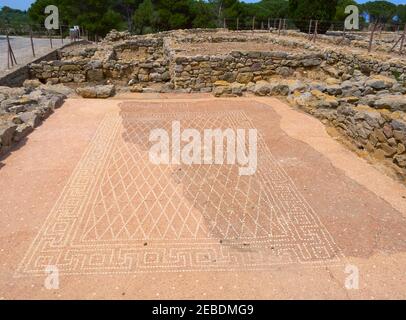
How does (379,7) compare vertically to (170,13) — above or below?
above

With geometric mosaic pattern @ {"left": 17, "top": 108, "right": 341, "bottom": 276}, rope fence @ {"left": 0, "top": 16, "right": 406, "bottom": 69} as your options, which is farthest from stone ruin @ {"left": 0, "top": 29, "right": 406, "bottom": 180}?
rope fence @ {"left": 0, "top": 16, "right": 406, "bottom": 69}

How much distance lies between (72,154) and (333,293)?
5.19 metres

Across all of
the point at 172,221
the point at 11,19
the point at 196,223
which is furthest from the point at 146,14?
the point at 196,223

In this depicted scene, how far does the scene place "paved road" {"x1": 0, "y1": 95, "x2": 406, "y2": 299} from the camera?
3.79 m

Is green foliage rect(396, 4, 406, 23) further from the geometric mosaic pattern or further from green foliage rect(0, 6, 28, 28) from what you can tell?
the geometric mosaic pattern

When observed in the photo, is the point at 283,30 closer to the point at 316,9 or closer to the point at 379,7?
the point at 316,9

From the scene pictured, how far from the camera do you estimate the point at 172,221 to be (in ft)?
15.8

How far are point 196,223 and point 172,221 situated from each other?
1.12ft

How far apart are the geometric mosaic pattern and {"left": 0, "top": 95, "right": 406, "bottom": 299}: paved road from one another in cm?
2

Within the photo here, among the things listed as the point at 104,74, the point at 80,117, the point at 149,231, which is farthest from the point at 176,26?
the point at 149,231

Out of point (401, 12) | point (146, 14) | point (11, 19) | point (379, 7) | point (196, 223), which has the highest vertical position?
point (379, 7)

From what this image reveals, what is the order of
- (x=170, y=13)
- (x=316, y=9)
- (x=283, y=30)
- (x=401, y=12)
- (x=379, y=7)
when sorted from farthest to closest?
1. (x=379, y=7)
2. (x=401, y=12)
3. (x=170, y=13)
4. (x=316, y=9)
5. (x=283, y=30)

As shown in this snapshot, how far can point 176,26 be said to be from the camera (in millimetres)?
34688

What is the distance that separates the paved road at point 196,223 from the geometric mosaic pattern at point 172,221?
0.02m
